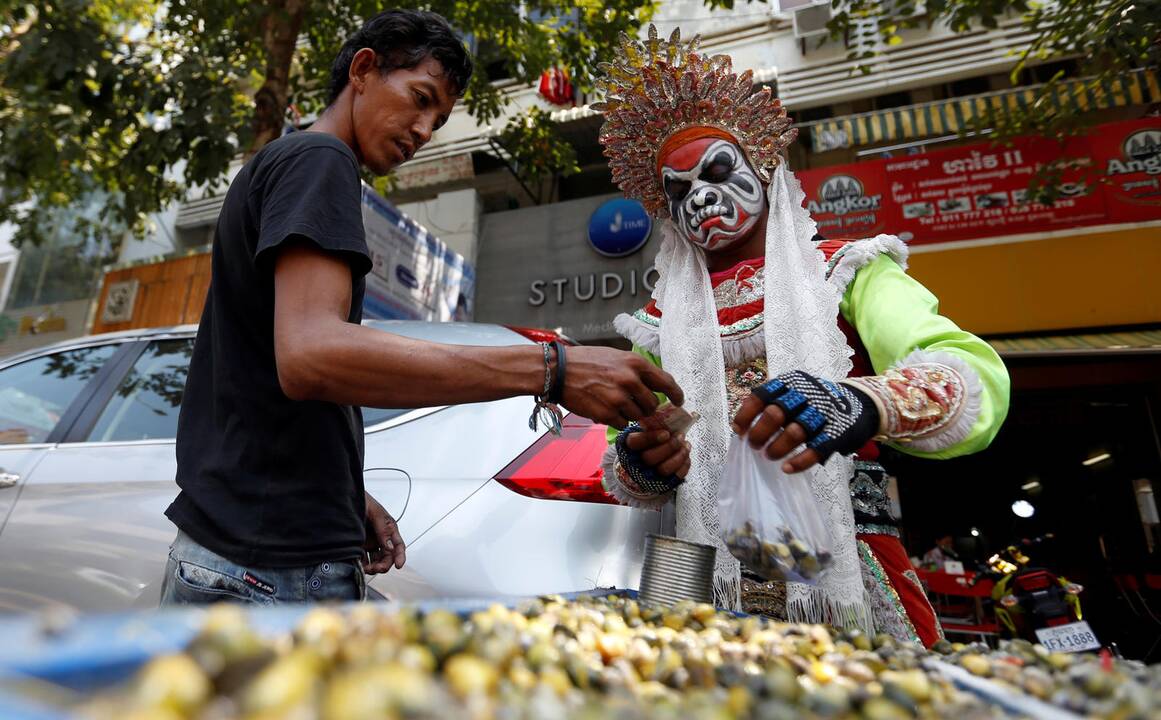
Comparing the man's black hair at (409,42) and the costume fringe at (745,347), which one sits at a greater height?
the man's black hair at (409,42)

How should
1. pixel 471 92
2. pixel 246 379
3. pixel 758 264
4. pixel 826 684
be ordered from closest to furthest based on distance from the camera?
pixel 826 684, pixel 246 379, pixel 758 264, pixel 471 92

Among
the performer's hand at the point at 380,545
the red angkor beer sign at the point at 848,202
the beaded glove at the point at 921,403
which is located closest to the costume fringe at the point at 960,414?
the beaded glove at the point at 921,403

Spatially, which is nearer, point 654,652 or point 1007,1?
point 654,652

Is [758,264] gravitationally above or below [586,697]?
above

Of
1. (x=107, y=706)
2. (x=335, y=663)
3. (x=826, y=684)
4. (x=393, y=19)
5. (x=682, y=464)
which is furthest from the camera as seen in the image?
(x=393, y=19)

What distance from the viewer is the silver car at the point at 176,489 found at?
72.8 inches

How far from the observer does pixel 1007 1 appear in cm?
523

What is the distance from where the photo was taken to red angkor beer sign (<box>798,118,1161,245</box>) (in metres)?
6.35

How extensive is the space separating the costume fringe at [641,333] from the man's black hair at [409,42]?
2.76 ft

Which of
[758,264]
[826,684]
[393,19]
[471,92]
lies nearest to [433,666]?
[826,684]

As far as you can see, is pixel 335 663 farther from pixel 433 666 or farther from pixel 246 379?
pixel 246 379

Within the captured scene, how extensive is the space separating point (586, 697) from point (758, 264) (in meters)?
1.51

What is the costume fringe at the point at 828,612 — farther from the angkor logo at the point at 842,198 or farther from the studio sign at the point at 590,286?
the studio sign at the point at 590,286

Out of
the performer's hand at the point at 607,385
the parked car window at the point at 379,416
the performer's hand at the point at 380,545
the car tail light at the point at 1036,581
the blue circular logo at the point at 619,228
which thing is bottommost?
the car tail light at the point at 1036,581
